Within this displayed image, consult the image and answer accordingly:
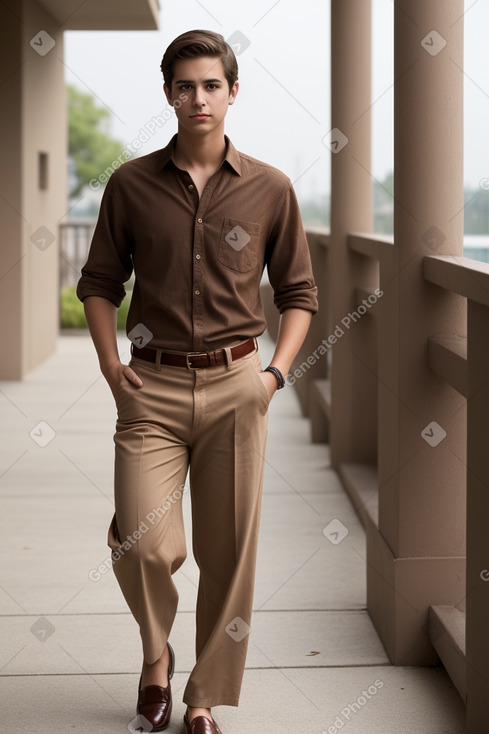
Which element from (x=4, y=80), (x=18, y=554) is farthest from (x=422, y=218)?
(x=4, y=80)

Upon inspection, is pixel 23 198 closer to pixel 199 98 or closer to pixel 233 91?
pixel 233 91

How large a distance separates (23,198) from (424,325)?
7.71 meters

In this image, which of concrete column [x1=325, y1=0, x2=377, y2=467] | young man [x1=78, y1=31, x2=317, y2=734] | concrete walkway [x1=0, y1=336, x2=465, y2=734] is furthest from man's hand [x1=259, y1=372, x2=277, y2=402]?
concrete column [x1=325, y1=0, x2=377, y2=467]

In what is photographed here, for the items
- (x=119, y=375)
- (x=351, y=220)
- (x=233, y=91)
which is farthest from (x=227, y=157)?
(x=351, y=220)

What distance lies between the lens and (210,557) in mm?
3029

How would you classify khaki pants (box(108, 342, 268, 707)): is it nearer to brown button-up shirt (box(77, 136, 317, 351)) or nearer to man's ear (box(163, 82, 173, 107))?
brown button-up shirt (box(77, 136, 317, 351))

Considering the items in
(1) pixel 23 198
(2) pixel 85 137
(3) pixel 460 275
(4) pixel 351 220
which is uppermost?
(2) pixel 85 137

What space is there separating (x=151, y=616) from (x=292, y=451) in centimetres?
445

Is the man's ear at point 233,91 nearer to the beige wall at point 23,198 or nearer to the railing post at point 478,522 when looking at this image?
the railing post at point 478,522

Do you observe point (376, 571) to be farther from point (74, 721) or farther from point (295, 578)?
point (74, 721)

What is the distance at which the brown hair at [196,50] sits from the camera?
2818mm

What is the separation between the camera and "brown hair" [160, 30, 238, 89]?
111 inches

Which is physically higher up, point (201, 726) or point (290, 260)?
point (290, 260)

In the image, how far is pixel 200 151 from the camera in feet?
9.60
